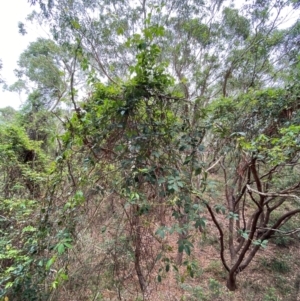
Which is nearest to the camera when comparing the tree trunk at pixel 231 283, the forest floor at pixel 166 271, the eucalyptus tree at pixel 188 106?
the eucalyptus tree at pixel 188 106

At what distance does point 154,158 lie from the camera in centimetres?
123

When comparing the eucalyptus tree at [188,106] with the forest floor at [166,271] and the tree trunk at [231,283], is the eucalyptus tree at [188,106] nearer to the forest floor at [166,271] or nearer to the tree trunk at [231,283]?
the tree trunk at [231,283]

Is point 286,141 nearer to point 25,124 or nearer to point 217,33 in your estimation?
point 217,33

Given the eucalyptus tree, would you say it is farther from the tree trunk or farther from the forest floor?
the forest floor

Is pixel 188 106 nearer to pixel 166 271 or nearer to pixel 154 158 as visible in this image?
pixel 154 158

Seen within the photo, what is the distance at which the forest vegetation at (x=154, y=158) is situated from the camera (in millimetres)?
1193

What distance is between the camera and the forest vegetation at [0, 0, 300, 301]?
119 cm

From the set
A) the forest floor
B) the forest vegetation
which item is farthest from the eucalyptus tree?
the forest floor

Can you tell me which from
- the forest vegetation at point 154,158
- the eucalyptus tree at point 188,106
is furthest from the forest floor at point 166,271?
the eucalyptus tree at point 188,106

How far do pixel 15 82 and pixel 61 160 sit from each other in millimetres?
10275

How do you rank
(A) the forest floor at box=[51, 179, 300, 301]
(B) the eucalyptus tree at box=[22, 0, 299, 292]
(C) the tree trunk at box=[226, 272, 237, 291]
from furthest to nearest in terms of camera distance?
1. (C) the tree trunk at box=[226, 272, 237, 291]
2. (A) the forest floor at box=[51, 179, 300, 301]
3. (B) the eucalyptus tree at box=[22, 0, 299, 292]

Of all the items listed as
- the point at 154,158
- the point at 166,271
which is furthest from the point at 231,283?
the point at 154,158

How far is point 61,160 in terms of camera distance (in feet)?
3.96

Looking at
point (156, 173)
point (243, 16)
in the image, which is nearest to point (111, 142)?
point (156, 173)
